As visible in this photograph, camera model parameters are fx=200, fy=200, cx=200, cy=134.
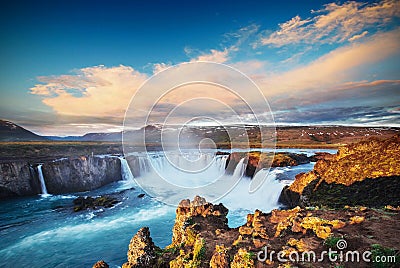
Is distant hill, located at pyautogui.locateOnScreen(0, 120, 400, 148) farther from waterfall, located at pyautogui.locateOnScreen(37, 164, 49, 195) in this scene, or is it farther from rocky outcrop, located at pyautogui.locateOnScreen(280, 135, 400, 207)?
waterfall, located at pyautogui.locateOnScreen(37, 164, 49, 195)

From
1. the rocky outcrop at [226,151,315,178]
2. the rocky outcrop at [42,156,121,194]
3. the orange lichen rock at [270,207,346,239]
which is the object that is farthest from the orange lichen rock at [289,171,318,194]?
the rocky outcrop at [42,156,121,194]

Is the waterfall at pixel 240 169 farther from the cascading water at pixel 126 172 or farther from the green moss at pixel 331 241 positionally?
the green moss at pixel 331 241

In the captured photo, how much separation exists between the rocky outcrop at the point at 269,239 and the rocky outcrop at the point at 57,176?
26.3 metres

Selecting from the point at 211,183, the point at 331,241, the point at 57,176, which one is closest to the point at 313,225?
the point at 331,241

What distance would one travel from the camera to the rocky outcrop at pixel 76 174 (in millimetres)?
27781

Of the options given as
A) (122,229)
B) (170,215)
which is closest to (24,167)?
(122,229)

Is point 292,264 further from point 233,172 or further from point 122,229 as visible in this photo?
point 233,172

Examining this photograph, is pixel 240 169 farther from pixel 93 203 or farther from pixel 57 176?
pixel 57 176

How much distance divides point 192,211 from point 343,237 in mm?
6197

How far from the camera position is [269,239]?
639 cm

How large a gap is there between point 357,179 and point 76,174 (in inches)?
1288

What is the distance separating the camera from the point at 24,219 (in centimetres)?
1964

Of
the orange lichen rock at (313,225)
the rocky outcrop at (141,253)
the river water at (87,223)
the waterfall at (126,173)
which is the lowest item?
the river water at (87,223)

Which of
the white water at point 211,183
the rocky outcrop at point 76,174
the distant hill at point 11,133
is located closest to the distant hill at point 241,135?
the white water at point 211,183
